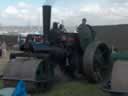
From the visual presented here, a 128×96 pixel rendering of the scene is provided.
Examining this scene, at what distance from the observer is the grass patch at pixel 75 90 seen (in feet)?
26.3

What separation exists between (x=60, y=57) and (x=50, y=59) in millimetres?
352

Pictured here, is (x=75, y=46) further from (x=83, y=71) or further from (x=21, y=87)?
(x=21, y=87)

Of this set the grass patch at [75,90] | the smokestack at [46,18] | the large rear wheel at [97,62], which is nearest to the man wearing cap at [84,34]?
the large rear wheel at [97,62]

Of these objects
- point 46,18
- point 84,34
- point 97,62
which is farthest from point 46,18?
point 97,62

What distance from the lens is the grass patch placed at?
8023mm

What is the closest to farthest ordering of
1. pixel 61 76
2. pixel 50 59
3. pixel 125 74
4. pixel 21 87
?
pixel 21 87 → pixel 125 74 → pixel 50 59 → pixel 61 76

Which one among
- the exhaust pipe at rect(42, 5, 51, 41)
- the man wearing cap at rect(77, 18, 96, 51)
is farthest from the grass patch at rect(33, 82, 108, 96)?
the exhaust pipe at rect(42, 5, 51, 41)

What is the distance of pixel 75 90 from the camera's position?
8.40 meters

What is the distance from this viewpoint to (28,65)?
26.7ft

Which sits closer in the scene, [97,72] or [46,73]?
[46,73]

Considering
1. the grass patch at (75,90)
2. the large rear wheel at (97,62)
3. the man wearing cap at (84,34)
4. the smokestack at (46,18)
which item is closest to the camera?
the grass patch at (75,90)

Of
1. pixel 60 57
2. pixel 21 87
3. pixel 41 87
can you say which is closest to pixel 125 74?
pixel 21 87

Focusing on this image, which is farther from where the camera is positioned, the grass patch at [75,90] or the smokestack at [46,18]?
the smokestack at [46,18]

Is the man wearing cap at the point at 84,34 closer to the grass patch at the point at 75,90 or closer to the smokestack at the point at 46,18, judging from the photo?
the smokestack at the point at 46,18
